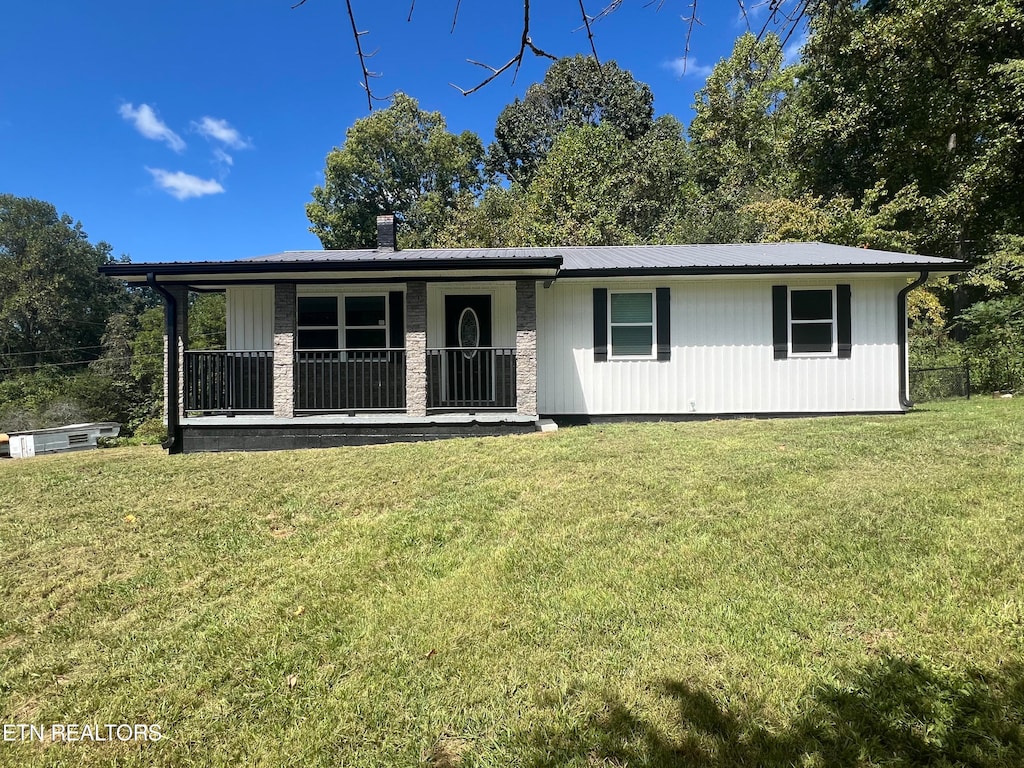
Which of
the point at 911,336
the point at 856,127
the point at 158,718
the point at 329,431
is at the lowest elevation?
the point at 158,718

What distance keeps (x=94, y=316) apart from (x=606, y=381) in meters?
44.5

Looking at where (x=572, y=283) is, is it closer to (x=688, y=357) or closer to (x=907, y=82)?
(x=688, y=357)

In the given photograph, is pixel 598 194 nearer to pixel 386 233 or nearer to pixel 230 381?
pixel 386 233

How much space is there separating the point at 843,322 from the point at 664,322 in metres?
3.13

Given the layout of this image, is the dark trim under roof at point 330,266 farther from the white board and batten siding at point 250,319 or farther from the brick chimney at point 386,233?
the brick chimney at point 386,233

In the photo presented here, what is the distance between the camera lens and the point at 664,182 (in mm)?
25141

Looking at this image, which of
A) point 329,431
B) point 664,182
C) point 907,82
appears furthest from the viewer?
point 664,182

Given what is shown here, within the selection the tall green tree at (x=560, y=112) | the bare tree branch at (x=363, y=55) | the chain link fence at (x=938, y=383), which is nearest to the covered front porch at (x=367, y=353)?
the bare tree branch at (x=363, y=55)

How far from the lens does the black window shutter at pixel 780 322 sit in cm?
934

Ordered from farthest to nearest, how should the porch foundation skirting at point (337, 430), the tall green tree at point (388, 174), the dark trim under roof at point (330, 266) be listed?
1. the tall green tree at point (388, 174)
2. the porch foundation skirting at point (337, 430)
3. the dark trim under roof at point (330, 266)

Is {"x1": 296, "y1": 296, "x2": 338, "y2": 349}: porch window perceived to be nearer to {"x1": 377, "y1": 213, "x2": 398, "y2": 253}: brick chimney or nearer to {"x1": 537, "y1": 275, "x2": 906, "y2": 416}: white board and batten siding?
{"x1": 377, "y1": 213, "x2": 398, "y2": 253}: brick chimney

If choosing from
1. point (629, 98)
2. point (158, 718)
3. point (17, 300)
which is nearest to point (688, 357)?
point (158, 718)

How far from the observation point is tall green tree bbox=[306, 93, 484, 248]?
32.5 metres

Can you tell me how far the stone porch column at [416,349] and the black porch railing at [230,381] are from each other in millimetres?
2470
